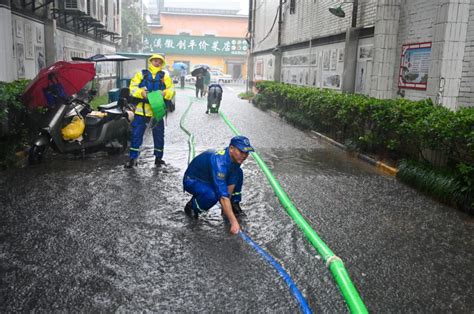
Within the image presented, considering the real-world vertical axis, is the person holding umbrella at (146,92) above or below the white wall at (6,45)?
below

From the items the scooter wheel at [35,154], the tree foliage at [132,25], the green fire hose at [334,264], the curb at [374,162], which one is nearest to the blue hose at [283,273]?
the green fire hose at [334,264]

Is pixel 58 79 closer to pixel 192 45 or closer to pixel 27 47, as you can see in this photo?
pixel 27 47

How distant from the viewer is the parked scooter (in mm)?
8812

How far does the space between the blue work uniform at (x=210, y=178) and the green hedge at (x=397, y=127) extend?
3244 mm

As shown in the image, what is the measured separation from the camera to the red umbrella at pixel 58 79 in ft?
29.8

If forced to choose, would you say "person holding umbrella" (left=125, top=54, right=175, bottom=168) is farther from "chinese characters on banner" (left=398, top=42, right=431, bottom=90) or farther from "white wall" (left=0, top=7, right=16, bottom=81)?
"chinese characters on banner" (left=398, top=42, right=431, bottom=90)

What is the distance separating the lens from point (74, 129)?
9312 mm

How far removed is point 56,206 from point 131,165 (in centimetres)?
254

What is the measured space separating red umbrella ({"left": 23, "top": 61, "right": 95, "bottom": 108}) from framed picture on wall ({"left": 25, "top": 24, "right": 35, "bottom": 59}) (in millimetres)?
5579

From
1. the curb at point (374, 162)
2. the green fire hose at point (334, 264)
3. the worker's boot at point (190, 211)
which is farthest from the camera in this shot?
the curb at point (374, 162)

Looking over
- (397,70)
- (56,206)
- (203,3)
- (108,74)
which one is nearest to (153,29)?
(203,3)

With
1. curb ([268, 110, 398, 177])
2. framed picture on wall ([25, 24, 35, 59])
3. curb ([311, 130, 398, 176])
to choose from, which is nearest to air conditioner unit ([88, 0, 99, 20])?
framed picture on wall ([25, 24, 35, 59])

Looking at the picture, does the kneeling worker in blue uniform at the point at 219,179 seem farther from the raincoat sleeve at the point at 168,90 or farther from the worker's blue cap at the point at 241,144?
the raincoat sleeve at the point at 168,90

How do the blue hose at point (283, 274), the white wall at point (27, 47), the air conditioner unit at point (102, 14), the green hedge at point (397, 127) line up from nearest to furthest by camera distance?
the blue hose at point (283, 274), the green hedge at point (397, 127), the white wall at point (27, 47), the air conditioner unit at point (102, 14)
